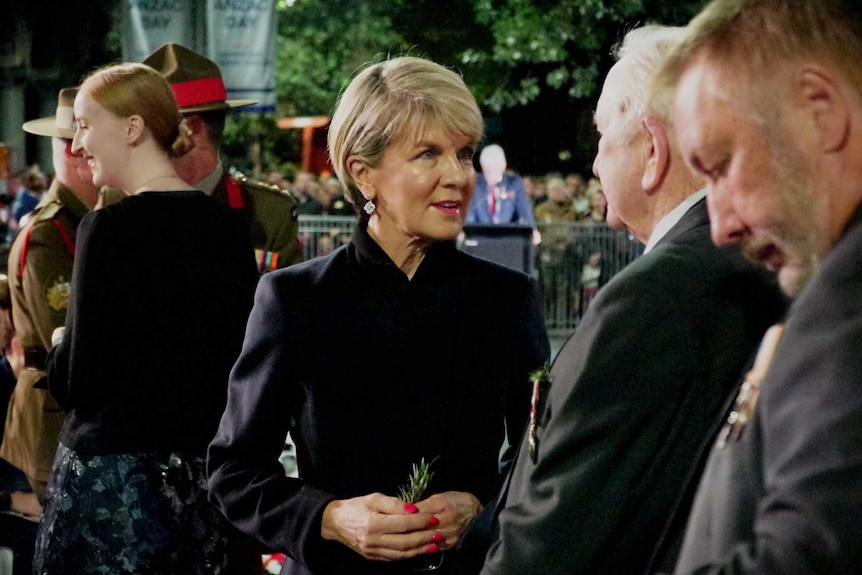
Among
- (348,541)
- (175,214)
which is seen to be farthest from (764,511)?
(175,214)

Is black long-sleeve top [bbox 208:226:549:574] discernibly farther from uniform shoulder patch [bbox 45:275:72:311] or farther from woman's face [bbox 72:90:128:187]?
uniform shoulder patch [bbox 45:275:72:311]

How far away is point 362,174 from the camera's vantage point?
10.7 ft

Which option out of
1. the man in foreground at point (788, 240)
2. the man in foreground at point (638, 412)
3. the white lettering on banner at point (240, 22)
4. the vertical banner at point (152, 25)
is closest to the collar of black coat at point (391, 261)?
the man in foreground at point (638, 412)

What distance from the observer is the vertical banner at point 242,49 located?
351 inches

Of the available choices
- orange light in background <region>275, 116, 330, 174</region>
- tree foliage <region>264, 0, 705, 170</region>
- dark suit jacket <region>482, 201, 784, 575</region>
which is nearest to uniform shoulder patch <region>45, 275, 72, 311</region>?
dark suit jacket <region>482, 201, 784, 575</region>

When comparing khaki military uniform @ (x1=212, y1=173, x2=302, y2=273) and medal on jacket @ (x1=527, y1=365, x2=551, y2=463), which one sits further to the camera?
khaki military uniform @ (x1=212, y1=173, x2=302, y2=273)

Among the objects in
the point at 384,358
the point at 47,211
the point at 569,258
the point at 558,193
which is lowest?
the point at 569,258

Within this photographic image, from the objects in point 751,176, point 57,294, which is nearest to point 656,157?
point 751,176

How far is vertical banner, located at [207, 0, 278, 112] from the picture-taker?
29.2ft

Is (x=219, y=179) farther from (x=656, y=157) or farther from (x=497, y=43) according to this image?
(x=497, y=43)

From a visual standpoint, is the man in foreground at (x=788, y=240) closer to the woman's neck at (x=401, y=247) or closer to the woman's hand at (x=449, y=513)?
the woman's hand at (x=449, y=513)

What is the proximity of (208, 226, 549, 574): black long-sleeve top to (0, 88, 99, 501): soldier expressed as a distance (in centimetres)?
176

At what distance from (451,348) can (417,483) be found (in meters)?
0.35

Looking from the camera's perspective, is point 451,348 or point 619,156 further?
point 451,348
